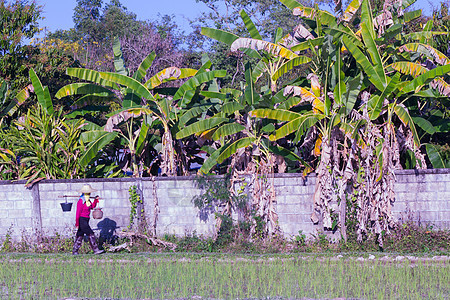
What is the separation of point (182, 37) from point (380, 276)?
29.4 meters

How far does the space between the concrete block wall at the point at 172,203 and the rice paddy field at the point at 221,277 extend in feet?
4.38

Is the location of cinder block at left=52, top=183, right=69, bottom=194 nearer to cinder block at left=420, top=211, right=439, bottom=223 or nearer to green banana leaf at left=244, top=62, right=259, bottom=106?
green banana leaf at left=244, top=62, right=259, bottom=106

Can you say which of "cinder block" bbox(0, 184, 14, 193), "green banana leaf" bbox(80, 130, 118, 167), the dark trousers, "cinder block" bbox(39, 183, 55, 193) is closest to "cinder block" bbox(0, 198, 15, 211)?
"cinder block" bbox(0, 184, 14, 193)

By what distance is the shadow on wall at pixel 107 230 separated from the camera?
42.7ft

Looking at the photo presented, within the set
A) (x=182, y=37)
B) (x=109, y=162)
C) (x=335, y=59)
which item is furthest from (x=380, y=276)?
(x=182, y=37)

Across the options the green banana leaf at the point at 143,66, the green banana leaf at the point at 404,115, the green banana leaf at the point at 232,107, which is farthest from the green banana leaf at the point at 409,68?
the green banana leaf at the point at 143,66

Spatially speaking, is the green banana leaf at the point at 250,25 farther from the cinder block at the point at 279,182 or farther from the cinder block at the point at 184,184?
the cinder block at the point at 184,184

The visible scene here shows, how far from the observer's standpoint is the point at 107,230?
42.9 feet

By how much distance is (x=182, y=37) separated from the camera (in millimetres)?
36688

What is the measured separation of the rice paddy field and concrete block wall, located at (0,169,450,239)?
134 cm

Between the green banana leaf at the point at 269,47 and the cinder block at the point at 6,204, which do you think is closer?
the green banana leaf at the point at 269,47

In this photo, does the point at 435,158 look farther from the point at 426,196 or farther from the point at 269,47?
the point at 269,47

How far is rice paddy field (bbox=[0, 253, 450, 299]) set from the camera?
852 centimetres

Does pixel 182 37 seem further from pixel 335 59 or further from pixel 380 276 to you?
pixel 380 276
